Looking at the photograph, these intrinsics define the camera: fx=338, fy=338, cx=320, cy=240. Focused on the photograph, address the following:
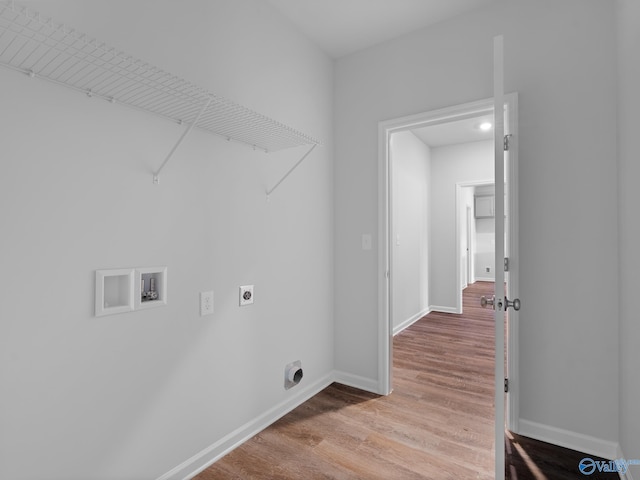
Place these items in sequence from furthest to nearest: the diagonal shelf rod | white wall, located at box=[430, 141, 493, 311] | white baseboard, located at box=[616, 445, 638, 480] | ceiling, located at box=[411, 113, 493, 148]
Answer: white wall, located at box=[430, 141, 493, 311] < ceiling, located at box=[411, 113, 493, 148] < white baseboard, located at box=[616, 445, 638, 480] < the diagonal shelf rod

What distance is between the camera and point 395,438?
77.7 inches

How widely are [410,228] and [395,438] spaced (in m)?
3.05

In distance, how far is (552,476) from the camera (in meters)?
1.68

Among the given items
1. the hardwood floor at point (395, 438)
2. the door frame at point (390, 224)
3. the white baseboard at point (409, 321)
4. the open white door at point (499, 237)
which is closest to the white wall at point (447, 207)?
the white baseboard at point (409, 321)

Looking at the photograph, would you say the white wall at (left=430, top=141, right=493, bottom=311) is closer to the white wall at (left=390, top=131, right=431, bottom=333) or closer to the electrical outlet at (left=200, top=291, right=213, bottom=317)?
the white wall at (left=390, top=131, right=431, bottom=333)

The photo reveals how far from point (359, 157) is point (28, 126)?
2029mm

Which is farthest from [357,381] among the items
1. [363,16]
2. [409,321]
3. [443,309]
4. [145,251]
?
[443,309]

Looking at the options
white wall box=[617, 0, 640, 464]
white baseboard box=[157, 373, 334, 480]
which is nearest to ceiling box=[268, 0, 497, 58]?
white wall box=[617, 0, 640, 464]

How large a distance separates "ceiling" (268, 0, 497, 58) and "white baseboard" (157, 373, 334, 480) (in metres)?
2.57

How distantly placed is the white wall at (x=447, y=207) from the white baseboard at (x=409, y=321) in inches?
14.1

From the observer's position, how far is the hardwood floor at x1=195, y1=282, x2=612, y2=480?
5.57 feet

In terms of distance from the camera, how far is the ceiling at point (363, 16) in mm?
2150

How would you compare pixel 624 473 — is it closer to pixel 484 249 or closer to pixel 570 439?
pixel 570 439

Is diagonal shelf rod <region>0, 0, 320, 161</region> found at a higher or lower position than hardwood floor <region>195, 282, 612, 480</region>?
higher
